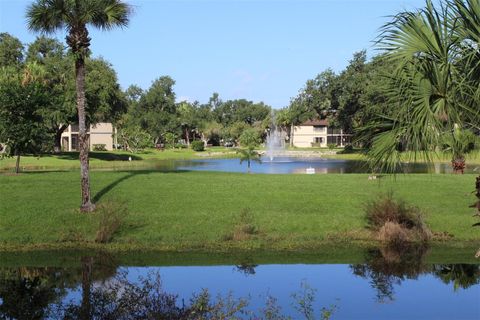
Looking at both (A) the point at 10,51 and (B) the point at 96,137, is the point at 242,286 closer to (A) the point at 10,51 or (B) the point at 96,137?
(A) the point at 10,51

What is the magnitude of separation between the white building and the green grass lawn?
58.5m

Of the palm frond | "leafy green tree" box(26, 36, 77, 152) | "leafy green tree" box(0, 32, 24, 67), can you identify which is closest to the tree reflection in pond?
the palm frond

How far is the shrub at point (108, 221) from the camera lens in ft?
49.6

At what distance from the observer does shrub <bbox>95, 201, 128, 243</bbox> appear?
49.6ft

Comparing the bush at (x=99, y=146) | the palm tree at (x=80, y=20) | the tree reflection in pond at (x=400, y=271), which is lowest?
the tree reflection in pond at (x=400, y=271)

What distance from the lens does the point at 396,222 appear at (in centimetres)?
1606

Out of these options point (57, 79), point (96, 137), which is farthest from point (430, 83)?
point (96, 137)

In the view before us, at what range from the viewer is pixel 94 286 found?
1080cm

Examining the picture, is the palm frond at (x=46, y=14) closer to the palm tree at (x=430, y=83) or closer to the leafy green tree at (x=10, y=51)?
the palm tree at (x=430, y=83)

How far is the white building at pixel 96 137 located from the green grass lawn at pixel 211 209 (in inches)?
2304

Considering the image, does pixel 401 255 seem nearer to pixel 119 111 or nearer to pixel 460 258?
pixel 460 258

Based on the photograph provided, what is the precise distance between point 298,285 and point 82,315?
479 cm

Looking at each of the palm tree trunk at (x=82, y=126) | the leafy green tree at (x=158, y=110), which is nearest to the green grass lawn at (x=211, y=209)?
the palm tree trunk at (x=82, y=126)

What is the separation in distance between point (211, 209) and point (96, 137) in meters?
69.4
